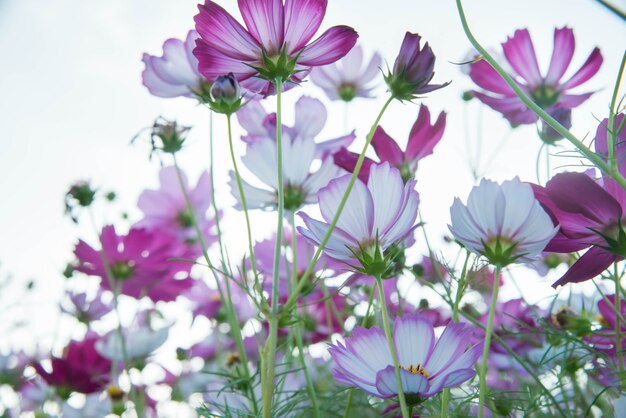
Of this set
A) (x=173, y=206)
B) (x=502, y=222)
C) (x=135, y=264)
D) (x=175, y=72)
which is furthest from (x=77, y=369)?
(x=502, y=222)

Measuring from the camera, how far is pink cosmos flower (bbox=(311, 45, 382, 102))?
92 centimetres

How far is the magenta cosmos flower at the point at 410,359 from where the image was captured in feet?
1.23

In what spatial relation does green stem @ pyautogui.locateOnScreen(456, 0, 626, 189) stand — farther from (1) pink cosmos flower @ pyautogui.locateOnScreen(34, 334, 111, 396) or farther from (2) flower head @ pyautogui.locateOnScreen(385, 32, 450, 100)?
(1) pink cosmos flower @ pyautogui.locateOnScreen(34, 334, 111, 396)

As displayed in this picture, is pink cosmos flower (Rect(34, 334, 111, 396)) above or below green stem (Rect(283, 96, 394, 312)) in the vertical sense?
above

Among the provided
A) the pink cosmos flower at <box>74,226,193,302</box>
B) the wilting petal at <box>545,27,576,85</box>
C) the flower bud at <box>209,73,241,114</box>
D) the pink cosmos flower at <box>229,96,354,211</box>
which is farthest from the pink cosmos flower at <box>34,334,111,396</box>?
the wilting petal at <box>545,27,576,85</box>

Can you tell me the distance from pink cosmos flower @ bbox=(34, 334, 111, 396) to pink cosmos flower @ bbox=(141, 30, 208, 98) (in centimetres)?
55

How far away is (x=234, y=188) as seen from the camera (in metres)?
0.65

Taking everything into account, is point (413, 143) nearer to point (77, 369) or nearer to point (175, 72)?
point (175, 72)

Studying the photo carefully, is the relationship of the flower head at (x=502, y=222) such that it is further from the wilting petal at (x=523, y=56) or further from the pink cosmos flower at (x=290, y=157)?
the wilting petal at (x=523, y=56)

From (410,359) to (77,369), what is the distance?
722 mm

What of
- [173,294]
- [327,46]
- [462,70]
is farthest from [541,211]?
[173,294]

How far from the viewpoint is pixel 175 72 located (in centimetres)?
62

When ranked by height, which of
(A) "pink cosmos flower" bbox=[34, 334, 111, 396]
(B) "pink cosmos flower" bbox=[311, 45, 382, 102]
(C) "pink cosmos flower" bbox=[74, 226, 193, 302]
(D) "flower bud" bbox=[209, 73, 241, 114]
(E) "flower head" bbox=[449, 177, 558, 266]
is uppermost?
(B) "pink cosmos flower" bbox=[311, 45, 382, 102]

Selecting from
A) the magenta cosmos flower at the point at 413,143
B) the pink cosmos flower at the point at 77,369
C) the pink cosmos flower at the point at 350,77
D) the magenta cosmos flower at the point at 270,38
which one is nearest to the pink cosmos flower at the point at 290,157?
the magenta cosmos flower at the point at 413,143
